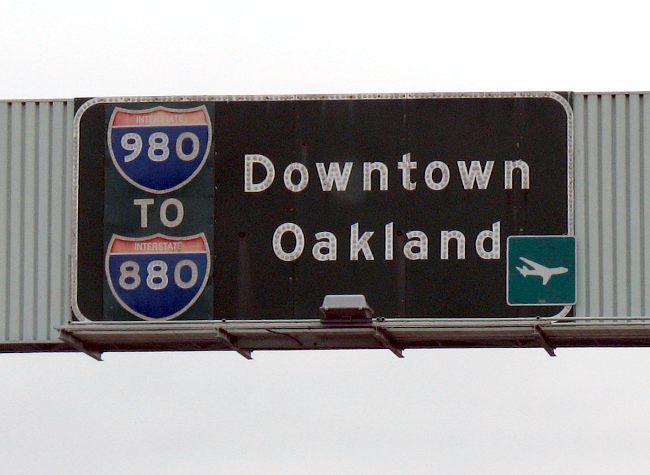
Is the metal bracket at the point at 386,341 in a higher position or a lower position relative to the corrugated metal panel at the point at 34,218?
lower

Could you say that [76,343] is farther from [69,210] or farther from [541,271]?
[541,271]

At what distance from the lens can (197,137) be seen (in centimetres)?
4291

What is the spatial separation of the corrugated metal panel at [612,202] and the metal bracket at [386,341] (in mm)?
2772

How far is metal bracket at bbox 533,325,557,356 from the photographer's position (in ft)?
136

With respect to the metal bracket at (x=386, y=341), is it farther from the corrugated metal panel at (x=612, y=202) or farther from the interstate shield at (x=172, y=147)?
the interstate shield at (x=172, y=147)

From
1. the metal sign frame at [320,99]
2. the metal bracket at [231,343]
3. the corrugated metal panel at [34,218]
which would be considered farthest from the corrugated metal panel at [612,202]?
the corrugated metal panel at [34,218]

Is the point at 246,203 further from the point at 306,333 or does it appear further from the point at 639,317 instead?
the point at 639,317

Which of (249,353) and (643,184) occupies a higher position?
(643,184)

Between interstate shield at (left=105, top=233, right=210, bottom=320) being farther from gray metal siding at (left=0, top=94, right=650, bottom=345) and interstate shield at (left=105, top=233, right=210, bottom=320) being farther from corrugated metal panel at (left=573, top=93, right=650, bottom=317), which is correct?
corrugated metal panel at (left=573, top=93, right=650, bottom=317)

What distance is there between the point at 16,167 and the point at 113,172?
1562 millimetres

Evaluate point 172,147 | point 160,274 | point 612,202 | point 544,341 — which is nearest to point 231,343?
point 160,274

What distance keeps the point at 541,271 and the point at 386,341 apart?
8.45 ft

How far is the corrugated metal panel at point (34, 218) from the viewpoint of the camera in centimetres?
4312

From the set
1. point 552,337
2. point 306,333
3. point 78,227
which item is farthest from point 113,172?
point 552,337
